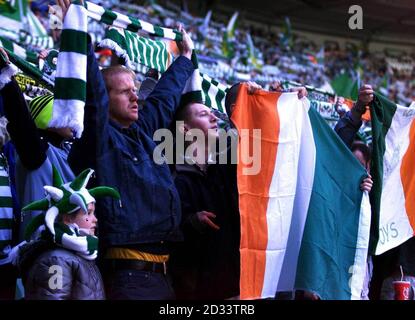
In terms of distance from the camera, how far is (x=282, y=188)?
360cm

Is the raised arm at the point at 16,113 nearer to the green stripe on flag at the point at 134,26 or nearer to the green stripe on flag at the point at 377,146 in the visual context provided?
the green stripe on flag at the point at 134,26

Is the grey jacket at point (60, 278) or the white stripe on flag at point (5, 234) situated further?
the white stripe on flag at point (5, 234)

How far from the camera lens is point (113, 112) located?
3.32m

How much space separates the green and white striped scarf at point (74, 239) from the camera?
8.98 ft

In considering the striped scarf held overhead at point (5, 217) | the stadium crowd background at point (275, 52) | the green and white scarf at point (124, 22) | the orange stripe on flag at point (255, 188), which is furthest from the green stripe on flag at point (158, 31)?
the stadium crowd background at point (275, 52)

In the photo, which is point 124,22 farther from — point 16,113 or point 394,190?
point 394,190

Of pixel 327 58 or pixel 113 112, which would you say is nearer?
pixel 113 112

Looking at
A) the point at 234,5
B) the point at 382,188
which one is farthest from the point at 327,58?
the point at 382,188

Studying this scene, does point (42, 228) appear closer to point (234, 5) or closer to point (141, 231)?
point (141, 231)

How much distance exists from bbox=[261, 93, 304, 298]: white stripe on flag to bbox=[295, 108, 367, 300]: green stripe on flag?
4.0 inches

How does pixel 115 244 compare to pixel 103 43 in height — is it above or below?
below

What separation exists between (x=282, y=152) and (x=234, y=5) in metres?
20.9
